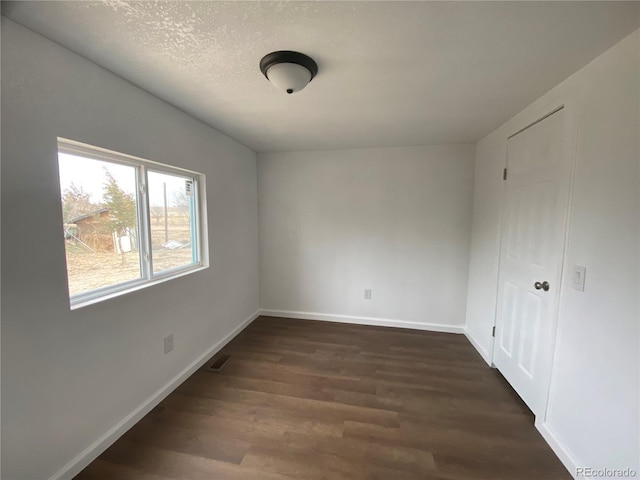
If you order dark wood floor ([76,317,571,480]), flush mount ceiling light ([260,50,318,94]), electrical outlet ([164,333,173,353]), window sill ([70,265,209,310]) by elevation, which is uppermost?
flush mount ceiling light ([260,50,318,94])

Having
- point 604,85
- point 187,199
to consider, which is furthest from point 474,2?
point 187,199

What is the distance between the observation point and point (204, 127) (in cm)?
236

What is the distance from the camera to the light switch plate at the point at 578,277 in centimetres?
139

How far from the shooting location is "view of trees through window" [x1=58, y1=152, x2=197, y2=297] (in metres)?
1.44

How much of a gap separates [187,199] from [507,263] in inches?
114

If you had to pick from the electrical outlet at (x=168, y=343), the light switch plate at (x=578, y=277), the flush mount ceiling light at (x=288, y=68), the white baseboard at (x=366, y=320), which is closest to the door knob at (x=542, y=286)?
the light switch plate at (x=578, y=277)

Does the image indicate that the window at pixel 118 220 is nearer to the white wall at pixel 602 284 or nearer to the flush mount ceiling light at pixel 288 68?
the flush mount ceiling light at pixel 288 68

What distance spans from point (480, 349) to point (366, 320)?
1.28 m

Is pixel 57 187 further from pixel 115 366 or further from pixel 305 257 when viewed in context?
pixel 305 257

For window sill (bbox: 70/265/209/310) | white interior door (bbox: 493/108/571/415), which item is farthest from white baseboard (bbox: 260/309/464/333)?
window sill (bbox: 70/265/209/310)

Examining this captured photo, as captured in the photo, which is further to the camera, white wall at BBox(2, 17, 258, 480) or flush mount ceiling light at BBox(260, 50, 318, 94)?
flush mount ceiling light at BBox(260, 50, 318, 94)

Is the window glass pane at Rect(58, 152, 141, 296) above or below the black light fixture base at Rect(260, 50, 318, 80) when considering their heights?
below

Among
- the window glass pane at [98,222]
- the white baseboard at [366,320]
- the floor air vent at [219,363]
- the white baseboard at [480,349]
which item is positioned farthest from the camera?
the white baseboard at [366,320]

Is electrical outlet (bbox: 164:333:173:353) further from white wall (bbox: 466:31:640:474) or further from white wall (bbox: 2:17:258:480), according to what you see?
white wall (bbox: 466:31:640:474)
